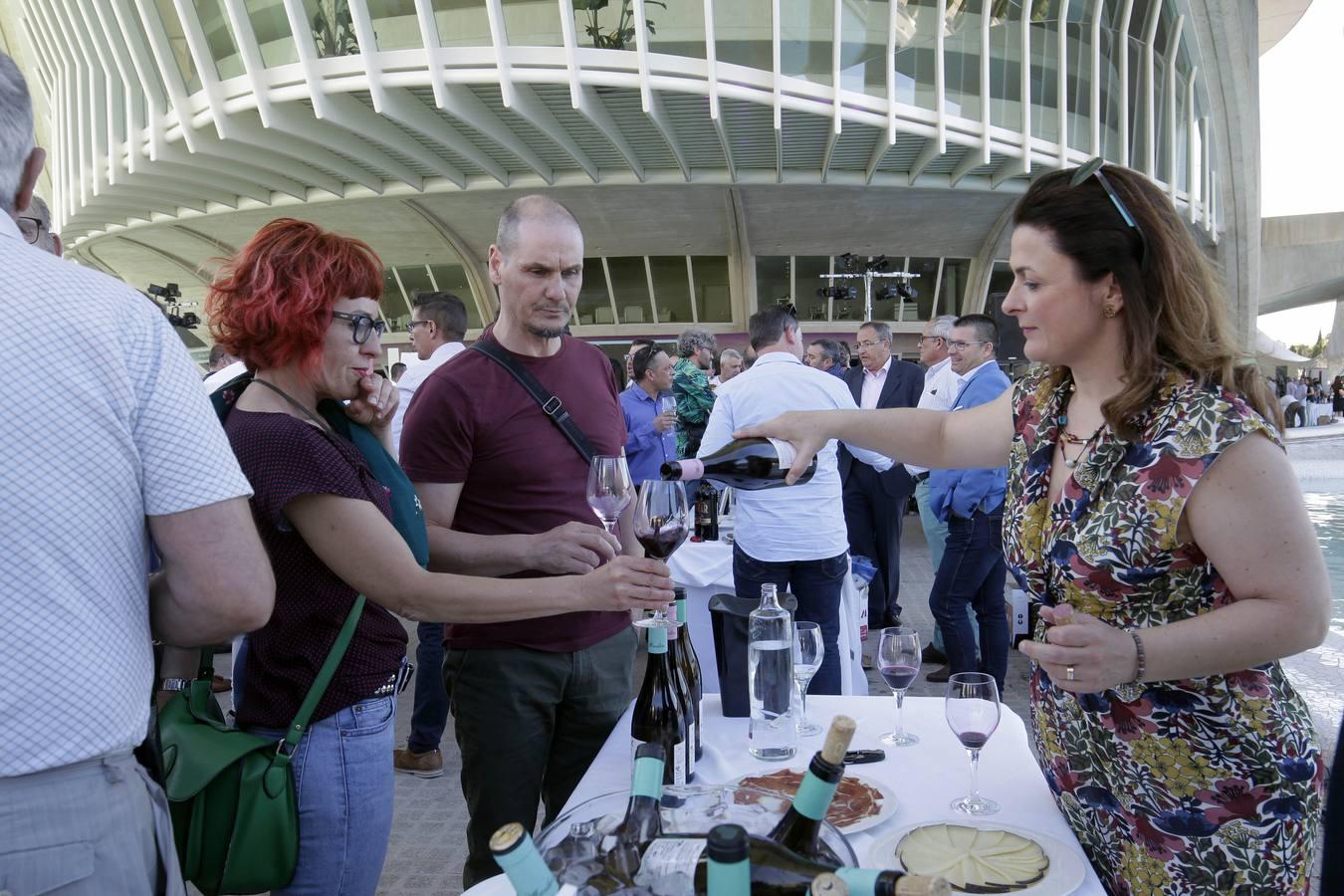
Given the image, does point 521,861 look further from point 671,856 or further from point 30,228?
point 30,228

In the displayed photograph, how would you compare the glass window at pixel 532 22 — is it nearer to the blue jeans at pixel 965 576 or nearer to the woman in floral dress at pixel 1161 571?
the blue jeans at pixel 965 576

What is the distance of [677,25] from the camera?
637 inches

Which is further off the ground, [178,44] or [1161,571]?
[178,44]

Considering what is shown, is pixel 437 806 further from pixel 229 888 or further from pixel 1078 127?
pixel 1078 127

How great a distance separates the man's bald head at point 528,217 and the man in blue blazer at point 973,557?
2.66m

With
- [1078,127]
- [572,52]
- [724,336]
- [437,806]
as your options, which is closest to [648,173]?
[572,52]

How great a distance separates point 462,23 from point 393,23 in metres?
1.25

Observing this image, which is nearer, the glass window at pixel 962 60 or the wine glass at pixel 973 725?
the wine glass at pixel 973 725

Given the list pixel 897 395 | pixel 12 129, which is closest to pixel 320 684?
pixel 12 129

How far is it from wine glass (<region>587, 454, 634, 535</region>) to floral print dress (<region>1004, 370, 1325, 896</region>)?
0.84 meters

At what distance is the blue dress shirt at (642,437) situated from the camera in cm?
597

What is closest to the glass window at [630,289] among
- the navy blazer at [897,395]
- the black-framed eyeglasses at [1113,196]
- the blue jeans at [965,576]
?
the navy blazer at [897,395]

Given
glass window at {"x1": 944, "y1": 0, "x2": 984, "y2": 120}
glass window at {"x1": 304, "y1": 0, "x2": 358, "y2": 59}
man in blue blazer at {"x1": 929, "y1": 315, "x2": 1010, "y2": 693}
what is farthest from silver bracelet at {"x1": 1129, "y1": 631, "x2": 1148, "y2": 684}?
glass window at {"x1": 944, "y1": 0, "x2": 984, "y2": 120}

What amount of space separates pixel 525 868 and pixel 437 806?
3.08 meters
